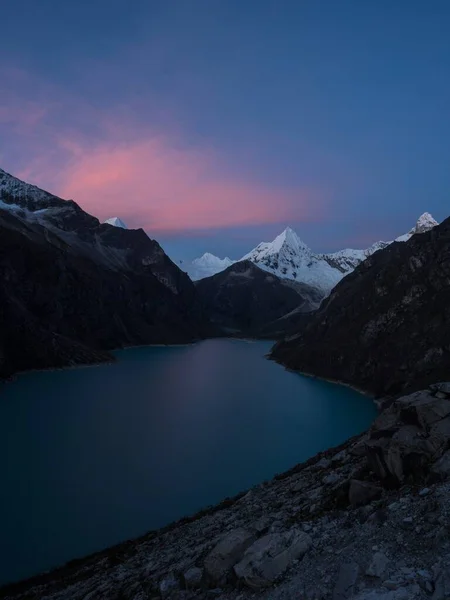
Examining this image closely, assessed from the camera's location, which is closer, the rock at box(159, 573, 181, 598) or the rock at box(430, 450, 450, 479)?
the rock at box(430, 450, 450, 479)

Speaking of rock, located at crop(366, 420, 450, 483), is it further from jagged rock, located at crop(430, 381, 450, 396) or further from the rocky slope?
the rocky slope

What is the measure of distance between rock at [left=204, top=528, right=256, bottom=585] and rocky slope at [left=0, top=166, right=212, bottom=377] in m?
67.9

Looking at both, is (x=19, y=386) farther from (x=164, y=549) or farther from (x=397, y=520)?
(x=397, y=520)

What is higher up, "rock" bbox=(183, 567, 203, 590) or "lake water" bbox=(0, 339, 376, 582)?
"rock" bbox=(183, 567, 203, 590)

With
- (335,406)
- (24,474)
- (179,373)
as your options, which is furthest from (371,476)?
(179,373)

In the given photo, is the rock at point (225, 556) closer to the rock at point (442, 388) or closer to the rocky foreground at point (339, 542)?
the rocky foreground at point (339, 542)

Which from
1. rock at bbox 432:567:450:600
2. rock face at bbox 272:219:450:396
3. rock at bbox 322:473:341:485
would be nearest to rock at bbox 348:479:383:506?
rock at bbox 322:473:341:485

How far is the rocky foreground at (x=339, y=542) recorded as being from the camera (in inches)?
336

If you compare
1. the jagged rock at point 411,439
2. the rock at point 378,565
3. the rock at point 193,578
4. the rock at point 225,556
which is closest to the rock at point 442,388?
the jagged rock at point 411,439

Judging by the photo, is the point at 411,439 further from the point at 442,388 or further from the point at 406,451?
the point at 442,388

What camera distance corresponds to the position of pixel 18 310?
287 ft

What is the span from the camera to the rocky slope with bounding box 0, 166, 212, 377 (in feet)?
284

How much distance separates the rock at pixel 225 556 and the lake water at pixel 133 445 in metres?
13.3

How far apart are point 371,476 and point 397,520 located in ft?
10.4
